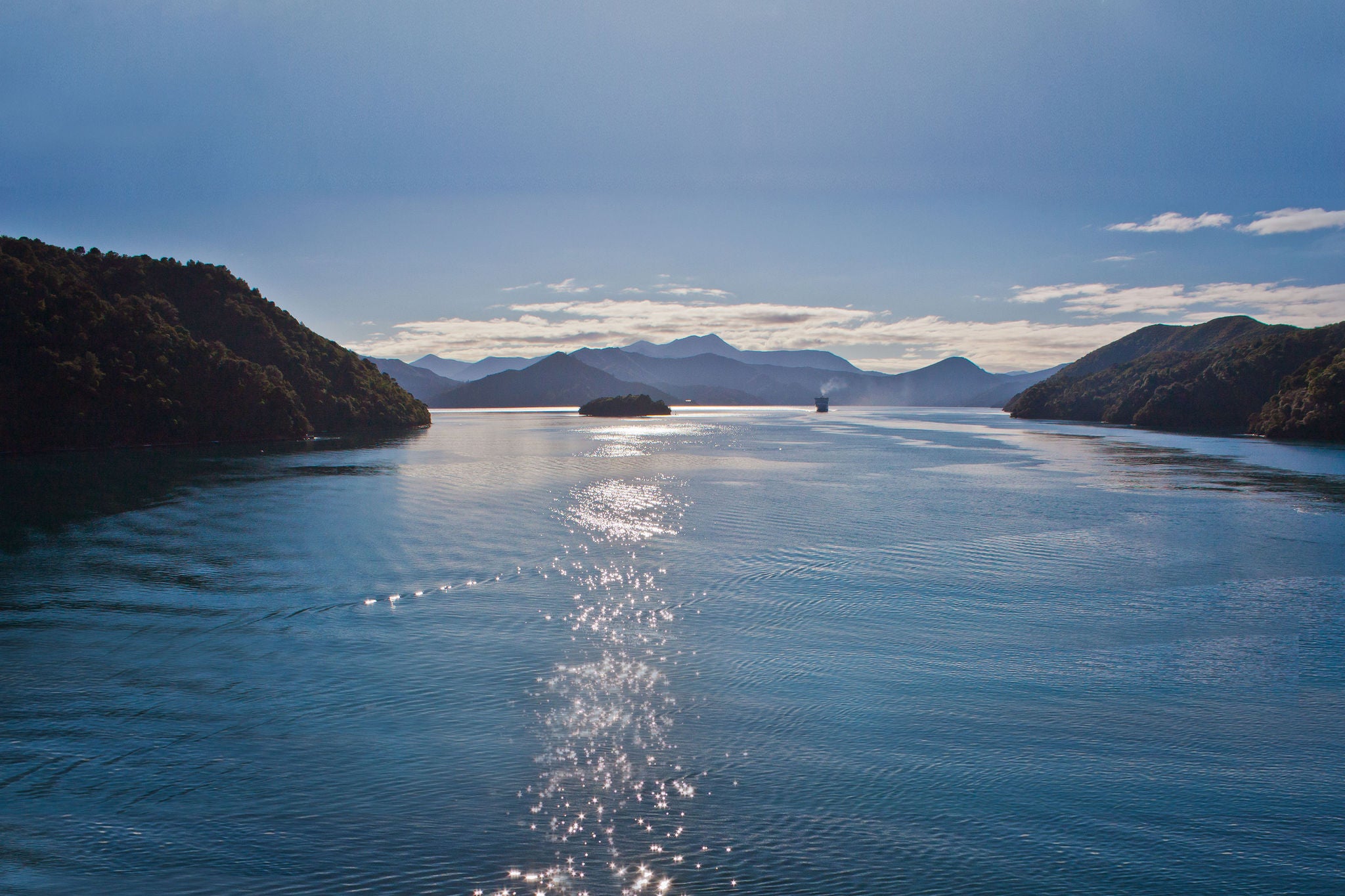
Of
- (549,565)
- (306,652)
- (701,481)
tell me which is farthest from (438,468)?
(306,652)

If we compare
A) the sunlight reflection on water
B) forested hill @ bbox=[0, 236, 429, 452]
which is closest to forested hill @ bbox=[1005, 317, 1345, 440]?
the sunlight reflection on water

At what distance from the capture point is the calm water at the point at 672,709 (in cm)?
730

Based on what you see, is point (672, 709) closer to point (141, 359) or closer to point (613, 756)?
point (613, 756)

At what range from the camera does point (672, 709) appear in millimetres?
11180

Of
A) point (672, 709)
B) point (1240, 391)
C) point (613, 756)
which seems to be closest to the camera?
point (613, 756)

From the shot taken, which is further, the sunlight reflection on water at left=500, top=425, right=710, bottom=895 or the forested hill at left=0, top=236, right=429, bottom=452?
the forested hill at left=0, top=236, right=429, bottom=452

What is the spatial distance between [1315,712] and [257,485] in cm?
4574

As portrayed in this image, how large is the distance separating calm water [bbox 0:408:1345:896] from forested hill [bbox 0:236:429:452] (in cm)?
4647

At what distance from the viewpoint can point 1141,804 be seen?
8297mm

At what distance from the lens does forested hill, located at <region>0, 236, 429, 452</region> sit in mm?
63594

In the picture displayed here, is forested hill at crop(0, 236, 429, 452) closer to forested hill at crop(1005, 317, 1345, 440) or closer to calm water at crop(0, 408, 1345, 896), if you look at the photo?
calm water at crop(0, 408, 1345, 896)

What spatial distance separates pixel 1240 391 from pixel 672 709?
5304 inches

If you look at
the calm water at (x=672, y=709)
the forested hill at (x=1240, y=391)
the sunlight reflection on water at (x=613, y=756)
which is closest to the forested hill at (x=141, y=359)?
the calm water at (x=672, y=709)

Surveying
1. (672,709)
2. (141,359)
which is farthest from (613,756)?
(141,359)
